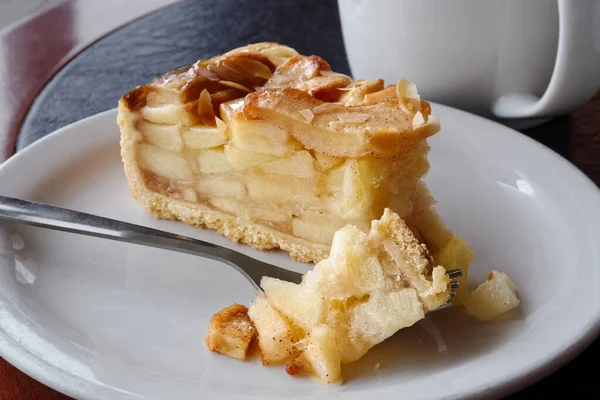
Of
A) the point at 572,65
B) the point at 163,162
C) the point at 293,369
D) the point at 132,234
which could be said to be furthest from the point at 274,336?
the point at 572,65

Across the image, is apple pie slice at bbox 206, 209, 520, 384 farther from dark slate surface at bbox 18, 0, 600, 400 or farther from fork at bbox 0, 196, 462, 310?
dark slate surface at bbox 18, 0, 600, 400

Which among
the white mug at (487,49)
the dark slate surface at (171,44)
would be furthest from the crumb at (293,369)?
the dark slate surface at (171,44)

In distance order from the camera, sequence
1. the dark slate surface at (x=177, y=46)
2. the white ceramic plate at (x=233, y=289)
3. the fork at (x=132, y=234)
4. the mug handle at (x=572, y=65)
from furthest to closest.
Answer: the dark slate surface at (x=177, y=46)
the mug handle at (x=572, y=65)
the fork at (x=132, y=234)
the white ceramic plate at (x=233, y=289)

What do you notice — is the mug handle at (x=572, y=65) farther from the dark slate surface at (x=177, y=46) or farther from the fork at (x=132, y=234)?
the fork at (x=132, y=234)

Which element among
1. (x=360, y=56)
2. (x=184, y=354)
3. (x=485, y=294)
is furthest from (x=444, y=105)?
(x=184, y=354)

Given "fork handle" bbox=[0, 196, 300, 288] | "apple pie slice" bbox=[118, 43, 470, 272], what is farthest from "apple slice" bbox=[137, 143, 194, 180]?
"fork handle" bbox=[0, 196, 300, 288]

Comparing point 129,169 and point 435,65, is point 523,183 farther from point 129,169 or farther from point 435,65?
point 129,169
